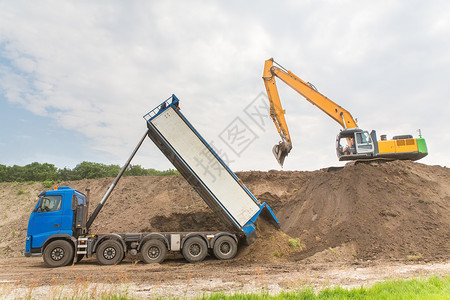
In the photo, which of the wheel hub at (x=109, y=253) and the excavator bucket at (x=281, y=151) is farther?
the excavator bucket at (x=281, y=151)

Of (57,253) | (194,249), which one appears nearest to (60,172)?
(57,253)

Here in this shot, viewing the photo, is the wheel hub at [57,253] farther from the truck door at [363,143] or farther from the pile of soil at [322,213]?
the truck door at [363,143]

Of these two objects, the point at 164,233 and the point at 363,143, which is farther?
the point at 363,143

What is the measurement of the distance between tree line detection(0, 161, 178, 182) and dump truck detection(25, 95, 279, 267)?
1822 cm

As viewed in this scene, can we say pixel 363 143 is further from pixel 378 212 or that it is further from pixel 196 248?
pixel 196 248

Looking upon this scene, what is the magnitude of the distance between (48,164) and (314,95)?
31.0 meters

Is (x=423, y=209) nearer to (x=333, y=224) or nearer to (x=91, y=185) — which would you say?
(x=333, y=224)

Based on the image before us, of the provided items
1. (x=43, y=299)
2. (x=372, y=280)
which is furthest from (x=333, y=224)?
(x=43, y=299)

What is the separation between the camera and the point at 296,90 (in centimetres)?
1858

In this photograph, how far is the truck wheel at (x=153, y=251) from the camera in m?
12.5

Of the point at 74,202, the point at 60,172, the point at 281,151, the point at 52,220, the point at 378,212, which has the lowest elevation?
the point at 378,212

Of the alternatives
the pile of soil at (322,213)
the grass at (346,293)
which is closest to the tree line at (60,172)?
the pile of soil at (322,213)

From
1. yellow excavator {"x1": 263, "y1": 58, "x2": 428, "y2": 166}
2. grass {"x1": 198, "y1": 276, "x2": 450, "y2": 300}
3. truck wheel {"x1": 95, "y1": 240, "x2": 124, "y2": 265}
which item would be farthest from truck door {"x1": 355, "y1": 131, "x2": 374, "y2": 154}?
truck wheel {"x1": 95, "y1": 240, "x2": 124, "y2": 265}

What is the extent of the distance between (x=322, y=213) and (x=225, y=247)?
602cm
